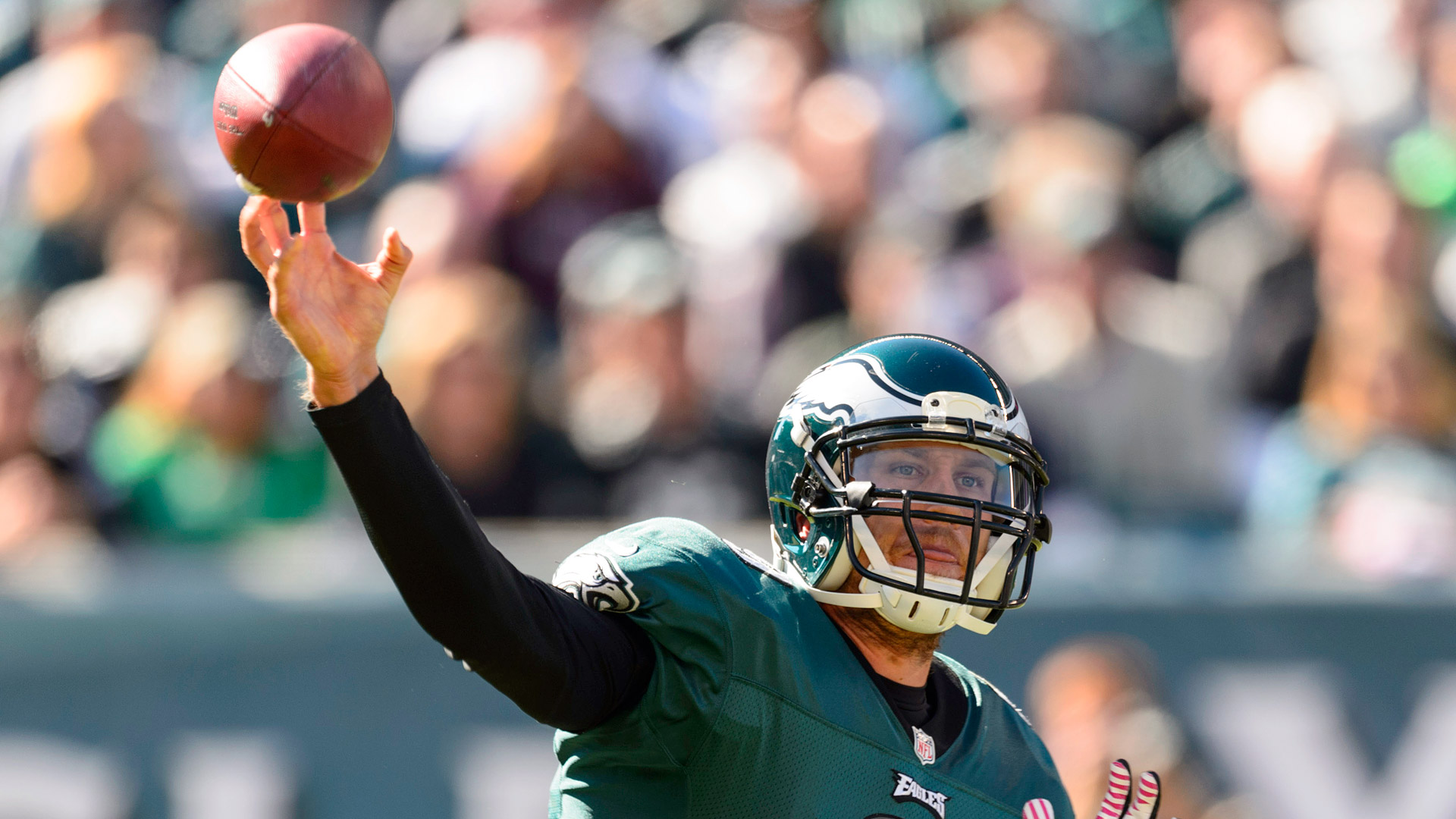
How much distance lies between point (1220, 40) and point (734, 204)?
8.43ft

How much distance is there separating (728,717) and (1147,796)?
27.7 inches

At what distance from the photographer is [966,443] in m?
2.91

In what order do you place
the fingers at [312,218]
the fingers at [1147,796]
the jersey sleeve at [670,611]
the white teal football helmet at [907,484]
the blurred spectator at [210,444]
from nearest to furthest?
the fingers at [312,218]
the jersey sleeve at [670,611]
the fingers at [1147,796]
the white teal football helmet at [907,484]
the blurred spectator at [210,444]

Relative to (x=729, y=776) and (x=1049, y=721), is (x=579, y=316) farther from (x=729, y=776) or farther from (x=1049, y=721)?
(x=729, y=776)

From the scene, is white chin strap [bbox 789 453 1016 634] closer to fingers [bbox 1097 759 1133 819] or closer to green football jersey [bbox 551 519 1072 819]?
Result: green football jersey [bbox 551 519 1072 819]

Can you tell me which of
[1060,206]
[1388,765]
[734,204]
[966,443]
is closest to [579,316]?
[734,204]

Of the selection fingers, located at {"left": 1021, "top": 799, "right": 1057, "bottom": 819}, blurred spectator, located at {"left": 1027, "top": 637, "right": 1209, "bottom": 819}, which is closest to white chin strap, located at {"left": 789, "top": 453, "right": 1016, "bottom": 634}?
fingers, located at {"left": 1021, "top": 799, "right": 1057, "bottom": 819}

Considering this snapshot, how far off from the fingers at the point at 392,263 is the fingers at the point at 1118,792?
1.40m

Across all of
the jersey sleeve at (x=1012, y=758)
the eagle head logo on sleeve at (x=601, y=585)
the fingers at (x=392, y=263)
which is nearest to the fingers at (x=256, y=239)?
the fingers at (x=392, y=263)

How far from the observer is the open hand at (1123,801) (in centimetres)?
271

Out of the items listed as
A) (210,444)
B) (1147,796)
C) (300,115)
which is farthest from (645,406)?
(300,115)

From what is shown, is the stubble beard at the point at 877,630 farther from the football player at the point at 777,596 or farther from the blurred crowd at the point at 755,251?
the blurred crowd at the point at 755,251

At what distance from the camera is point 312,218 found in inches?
93.6

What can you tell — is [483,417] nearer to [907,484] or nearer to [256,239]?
[907,484]
